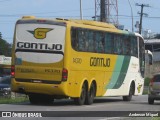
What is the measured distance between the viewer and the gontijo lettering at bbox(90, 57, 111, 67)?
27.5 m

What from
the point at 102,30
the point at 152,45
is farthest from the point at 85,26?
the point at 152,45

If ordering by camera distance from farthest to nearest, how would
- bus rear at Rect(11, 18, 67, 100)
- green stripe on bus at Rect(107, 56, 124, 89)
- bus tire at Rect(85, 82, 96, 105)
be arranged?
green stripe on bus at Rect(107, 56, 124, 89) → bus tire at Rect(85, 82, 96, 105) → bus rear at Rect(11, 18, 67, 100)

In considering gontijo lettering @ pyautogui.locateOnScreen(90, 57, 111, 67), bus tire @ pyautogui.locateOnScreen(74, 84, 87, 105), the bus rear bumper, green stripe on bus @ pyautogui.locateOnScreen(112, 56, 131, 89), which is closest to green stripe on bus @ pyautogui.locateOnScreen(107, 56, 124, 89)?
green stripe on bus @ pyautogui.locateOnScreen(112, 56, 131, 89)

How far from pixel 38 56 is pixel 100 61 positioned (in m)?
4.08

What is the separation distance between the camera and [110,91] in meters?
29.8

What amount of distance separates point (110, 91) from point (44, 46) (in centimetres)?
591

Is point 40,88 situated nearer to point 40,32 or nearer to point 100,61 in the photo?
→ point 40,32

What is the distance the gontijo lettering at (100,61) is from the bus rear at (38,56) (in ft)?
Result: 9.14

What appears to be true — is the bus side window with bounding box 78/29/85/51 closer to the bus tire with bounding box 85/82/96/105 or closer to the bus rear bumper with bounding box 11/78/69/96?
the bus rear bumper with bounding box 11/78/69/96

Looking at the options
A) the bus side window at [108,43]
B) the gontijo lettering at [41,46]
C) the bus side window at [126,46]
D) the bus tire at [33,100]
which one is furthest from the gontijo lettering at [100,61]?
the bus tire at [33,100]

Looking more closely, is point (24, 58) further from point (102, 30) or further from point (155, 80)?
point (155, 80)

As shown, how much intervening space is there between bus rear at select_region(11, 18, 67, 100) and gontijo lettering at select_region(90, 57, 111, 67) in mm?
2786

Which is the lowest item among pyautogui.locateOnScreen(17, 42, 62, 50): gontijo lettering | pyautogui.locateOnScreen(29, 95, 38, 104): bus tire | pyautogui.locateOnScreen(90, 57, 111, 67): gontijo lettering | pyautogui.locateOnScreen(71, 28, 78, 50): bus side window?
pyautogui.locateOnScreen(29, 95, 38, 104): bus tire

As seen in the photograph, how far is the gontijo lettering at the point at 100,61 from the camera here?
90.1 feet
